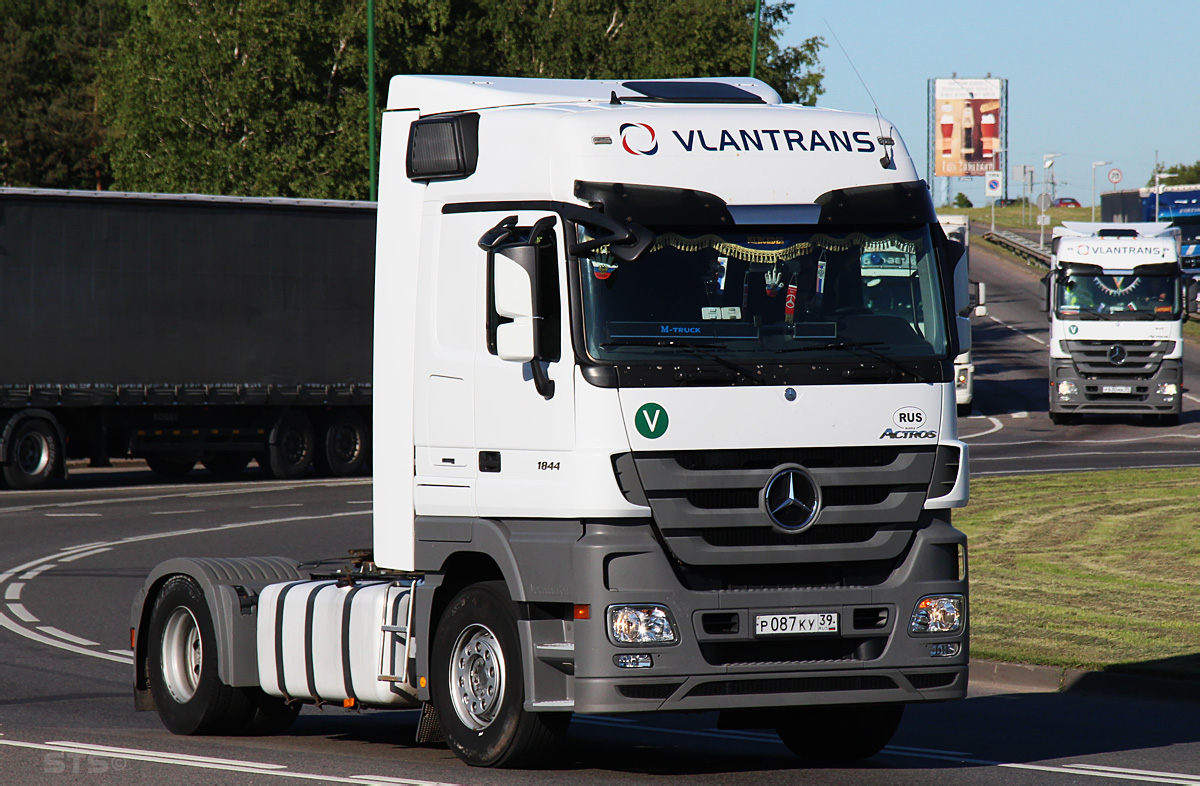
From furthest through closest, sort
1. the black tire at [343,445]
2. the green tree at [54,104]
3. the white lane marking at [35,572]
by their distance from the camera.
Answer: the green tree at [54,104] → the black tire at [343,445] → the white lane marking at [35,572]

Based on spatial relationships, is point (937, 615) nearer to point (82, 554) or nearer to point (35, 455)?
point (82, 554)

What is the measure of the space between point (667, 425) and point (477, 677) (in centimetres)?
156

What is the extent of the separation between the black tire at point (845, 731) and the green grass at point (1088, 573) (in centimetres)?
325

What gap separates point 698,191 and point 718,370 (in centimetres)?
85

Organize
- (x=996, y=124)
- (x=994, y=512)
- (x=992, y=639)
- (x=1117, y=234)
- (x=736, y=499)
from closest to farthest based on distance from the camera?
(x=736, y=499)
(x=992, y=639)
(x=994, y=512)
(x=1117, y=234)
(x=996, y=124)

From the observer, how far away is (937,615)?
26.2 ft

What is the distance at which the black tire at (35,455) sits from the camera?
26.3 meters

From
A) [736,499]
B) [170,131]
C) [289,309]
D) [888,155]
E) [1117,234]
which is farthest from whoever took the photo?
[170,131]

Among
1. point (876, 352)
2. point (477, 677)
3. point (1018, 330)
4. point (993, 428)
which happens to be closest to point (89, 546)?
point (477, 677)

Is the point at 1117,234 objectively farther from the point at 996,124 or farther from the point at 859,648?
the point at 996,124

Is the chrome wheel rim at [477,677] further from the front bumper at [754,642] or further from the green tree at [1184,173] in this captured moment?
the green tree at [1184,173]

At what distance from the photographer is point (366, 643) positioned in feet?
28.6

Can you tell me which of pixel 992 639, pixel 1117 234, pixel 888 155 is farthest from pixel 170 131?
pixel 888 155

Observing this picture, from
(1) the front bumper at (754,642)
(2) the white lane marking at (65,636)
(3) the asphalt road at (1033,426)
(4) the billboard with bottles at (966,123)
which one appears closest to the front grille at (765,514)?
(1) the front bumper at (754,642)
